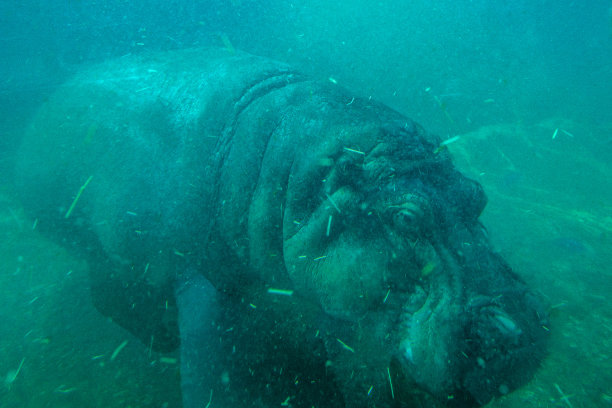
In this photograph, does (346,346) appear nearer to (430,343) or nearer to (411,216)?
(430,343)

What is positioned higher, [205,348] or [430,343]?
[430,343]

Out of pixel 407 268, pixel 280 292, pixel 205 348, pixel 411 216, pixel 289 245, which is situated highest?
pixel 411 216

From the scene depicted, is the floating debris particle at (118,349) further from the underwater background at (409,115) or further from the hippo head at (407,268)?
the hippo head at (407,268)

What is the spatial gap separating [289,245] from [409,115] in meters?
11.1

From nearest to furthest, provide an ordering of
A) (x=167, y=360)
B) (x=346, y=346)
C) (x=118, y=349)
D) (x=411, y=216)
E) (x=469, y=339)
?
(x=469, y=339) → (x=411, y=216) → (x=346, y=346) → (x=167, y=360) → (x=118, y=349)

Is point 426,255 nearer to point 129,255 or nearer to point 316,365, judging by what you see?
point 316,365

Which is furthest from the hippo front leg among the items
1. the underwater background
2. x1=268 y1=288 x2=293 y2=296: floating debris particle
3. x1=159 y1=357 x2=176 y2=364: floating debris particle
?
x1=159 y1=357 x2=176 y2=364: floating debris particle

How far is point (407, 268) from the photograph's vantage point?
277 cm

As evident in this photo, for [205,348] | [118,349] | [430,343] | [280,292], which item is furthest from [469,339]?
[118,349]

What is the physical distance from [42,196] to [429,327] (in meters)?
6.50

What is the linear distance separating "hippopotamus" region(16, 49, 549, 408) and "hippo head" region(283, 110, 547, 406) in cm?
1

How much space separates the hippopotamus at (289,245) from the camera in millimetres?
2619

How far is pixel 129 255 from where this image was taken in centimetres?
440

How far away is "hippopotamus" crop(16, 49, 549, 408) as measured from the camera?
2.62m
